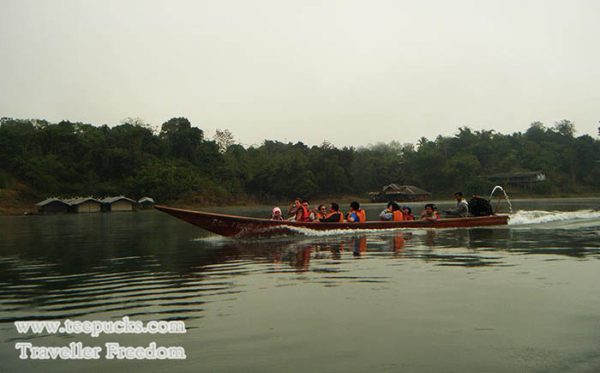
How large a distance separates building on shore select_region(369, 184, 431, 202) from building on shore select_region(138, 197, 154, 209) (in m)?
30.6

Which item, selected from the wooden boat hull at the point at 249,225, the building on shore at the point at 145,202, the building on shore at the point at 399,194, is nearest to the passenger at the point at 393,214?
the wooden boat hull at the point at 249,225

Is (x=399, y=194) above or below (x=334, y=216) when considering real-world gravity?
above

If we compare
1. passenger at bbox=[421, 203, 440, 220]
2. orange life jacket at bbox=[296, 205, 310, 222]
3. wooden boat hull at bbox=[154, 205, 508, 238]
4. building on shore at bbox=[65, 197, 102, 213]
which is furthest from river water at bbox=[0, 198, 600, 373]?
building on shore at bbox=[65, 197, 102, 213]

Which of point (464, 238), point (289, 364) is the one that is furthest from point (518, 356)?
point (464, 238)

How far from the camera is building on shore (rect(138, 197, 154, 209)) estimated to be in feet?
206

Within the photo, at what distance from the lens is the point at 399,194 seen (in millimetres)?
73188

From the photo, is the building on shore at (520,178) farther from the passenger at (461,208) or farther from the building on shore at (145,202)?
the passenger at (461,208)

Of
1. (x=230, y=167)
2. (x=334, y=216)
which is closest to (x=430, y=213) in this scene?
(x=334, y=216)

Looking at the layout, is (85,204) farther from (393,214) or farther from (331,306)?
(331,306)

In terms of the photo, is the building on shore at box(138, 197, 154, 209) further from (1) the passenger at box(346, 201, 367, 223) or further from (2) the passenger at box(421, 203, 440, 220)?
(1) the passenger at box(346, 201, 367, 223)

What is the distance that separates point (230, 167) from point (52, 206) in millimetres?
26343

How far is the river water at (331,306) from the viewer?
15.8 feet

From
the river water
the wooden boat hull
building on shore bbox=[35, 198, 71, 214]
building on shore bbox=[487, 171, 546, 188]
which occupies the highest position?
building on shore bbox=[487, 171, 546, 188]

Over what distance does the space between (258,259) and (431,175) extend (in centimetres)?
7276
